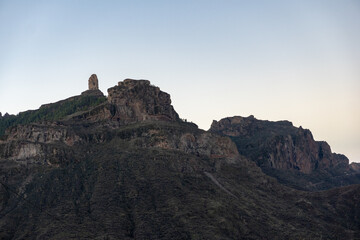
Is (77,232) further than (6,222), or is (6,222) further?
(6,222)

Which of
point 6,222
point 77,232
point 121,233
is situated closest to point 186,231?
point 121,233

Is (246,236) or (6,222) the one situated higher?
(6,222)

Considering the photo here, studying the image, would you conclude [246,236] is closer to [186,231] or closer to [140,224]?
[186,231]

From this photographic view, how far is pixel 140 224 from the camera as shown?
639 ft

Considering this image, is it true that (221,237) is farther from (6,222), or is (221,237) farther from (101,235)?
(6,222)

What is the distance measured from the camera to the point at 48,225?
19025 centimetres

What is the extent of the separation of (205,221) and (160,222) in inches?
797

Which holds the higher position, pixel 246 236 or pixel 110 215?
pixel 110 215

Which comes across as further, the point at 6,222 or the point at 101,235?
the point at 6,222

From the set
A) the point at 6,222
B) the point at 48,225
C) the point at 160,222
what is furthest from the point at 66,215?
the point at 160,222

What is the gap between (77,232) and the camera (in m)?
182

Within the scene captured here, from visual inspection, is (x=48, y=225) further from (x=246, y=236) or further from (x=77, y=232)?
(x=246, y=236)

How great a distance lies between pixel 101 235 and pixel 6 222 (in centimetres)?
4882

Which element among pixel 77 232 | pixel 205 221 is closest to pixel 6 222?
pixel 77 232
